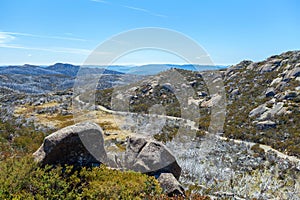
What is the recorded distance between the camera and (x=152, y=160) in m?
9.54

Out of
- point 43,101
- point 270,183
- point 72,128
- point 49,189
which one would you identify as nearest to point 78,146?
point 72,128

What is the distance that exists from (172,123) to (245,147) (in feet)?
42.4

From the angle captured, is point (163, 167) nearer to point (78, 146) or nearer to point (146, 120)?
point (78, 146)

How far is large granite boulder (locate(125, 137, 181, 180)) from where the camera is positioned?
953cm

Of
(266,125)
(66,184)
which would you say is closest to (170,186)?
(66,184)

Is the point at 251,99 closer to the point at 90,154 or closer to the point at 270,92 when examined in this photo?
the point at 270,92

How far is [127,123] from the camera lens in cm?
3747

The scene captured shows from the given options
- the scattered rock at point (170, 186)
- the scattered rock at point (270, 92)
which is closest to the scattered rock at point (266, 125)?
the scattered rock at point (270, 92)

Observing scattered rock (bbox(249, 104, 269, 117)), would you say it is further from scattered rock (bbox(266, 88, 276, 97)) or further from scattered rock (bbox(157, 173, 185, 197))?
scattered rock (bbox(157, 173, 185, 197))

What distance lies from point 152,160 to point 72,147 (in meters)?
2.66

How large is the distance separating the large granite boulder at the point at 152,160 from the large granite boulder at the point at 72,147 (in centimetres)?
161

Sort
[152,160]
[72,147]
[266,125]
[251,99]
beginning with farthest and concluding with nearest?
[251,99] → [266,125] → [152,160] → [72,147]

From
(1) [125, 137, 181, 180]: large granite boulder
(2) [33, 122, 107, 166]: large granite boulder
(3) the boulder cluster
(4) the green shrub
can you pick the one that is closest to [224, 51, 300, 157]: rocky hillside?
(1) [125, 137, 181, 180]: large granite boulder

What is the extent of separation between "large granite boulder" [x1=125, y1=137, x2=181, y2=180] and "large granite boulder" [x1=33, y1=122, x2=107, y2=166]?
161 centimetres
